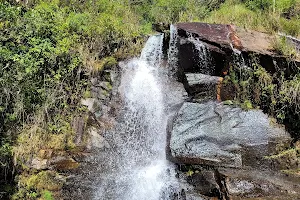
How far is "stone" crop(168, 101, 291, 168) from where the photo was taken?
509 centimetres

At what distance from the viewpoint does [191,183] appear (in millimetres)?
4738

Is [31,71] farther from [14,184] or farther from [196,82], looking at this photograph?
[196,82]

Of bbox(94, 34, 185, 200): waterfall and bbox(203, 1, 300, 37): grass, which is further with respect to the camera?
bbox(203, 1, 300, 37): grass

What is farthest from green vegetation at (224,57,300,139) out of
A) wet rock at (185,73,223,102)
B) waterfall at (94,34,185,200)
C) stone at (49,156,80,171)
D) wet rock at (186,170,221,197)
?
stone at (49,156,80,171)

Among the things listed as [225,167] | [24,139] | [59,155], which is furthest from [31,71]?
[225,167]

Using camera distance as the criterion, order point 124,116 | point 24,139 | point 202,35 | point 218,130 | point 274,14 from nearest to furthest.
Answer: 1. point 24,139
2. point 218,130
3. point 124,116
4. point 202,35
5. point 274,14

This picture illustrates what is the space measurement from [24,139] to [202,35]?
4.45 metres

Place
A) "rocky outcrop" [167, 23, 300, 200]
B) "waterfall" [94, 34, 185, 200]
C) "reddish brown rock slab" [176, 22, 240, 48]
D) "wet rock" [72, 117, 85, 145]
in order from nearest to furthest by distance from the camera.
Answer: "rocky outcrop" [167, 23, 300, 200] → "waterfall" [94, 34, 185, 200] → "wet rock" [72, 117, 85, 145] → "reddish brown rock slab" [176, 22, 240, 48]

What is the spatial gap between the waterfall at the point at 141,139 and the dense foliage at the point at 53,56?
1.87ft

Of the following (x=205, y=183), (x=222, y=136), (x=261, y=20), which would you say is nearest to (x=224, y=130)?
(x=222, y=136)

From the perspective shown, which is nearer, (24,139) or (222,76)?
(24,139)

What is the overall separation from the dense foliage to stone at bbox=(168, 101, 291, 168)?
2.10m

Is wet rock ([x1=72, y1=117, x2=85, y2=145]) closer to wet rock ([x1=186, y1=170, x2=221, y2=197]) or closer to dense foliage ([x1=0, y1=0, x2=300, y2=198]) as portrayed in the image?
dense foliage ([x1=0, y1=0, x2=300, y2=198])

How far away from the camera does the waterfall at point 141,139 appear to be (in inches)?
192
